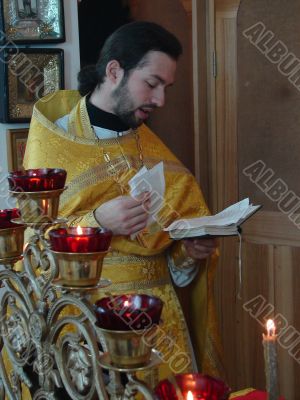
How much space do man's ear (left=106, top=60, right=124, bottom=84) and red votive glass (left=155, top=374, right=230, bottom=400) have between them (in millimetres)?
1278

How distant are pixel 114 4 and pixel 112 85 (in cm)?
108

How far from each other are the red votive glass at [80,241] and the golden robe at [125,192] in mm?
819

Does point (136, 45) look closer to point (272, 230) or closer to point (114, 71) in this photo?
point (114, 71)

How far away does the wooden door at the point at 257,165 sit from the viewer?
236 centimetres

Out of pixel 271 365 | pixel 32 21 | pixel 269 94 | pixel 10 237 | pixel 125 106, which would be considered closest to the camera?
pixel 271 365

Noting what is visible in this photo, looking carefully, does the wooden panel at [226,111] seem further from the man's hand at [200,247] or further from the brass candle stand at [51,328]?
the brass candle stand at [51,328]

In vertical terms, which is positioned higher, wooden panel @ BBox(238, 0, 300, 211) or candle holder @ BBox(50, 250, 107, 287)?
wooden panel @ BBox(238, 0, 300, 211)

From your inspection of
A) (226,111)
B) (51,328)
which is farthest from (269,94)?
(51,328)

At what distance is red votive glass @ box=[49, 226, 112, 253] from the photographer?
814mm

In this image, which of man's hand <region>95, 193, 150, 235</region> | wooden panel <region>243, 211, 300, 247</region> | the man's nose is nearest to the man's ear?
the man's nose

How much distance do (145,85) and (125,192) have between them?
0.29 m

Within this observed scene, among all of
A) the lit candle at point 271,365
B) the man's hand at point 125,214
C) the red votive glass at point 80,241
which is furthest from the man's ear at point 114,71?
the lit candle at point 271,365

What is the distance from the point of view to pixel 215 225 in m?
1.49

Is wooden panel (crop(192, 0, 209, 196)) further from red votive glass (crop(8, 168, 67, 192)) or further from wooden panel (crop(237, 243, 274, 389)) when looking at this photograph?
red votive glass (crop(8, 168, 67, 192))
